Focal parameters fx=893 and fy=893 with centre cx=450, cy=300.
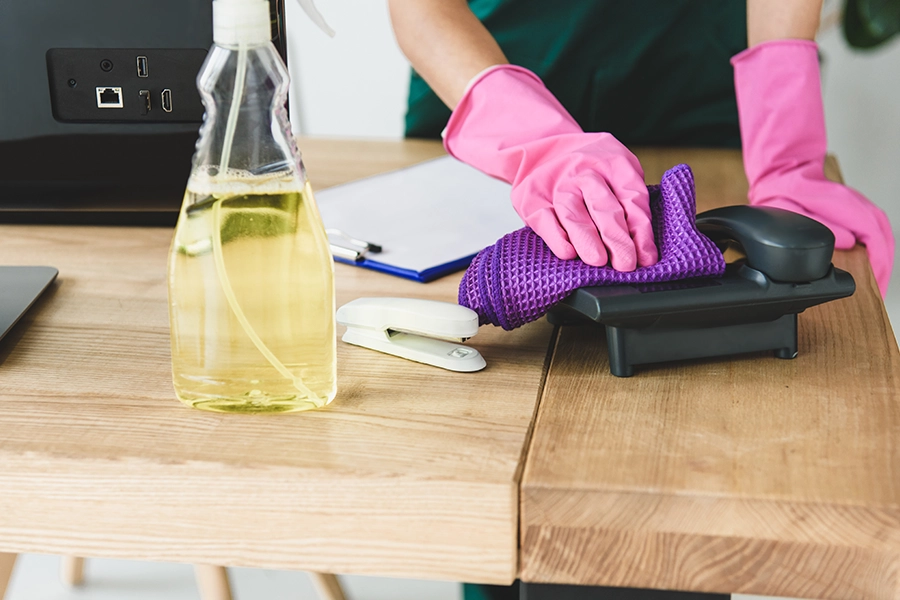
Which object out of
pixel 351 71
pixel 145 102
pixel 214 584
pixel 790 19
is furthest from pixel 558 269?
pixel 351 71

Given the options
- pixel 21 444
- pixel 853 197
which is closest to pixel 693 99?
pixel 853 197

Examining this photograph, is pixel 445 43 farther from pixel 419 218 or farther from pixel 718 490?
pixel 718 490

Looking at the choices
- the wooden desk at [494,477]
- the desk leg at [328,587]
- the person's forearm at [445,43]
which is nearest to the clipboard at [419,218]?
the person's forearm at [445,43]

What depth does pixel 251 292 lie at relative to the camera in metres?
0.52

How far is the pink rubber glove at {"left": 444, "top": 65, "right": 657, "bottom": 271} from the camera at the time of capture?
626 mm

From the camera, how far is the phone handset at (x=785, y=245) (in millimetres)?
→ 592

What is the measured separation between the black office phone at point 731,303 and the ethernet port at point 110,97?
0.45 metres

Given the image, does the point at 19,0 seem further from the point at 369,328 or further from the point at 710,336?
the point at 710,336

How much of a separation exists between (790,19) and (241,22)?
72 centimetres

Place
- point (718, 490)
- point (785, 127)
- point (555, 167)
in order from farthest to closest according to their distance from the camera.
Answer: point (785, 127)
point (555, 167)
point (718, 490)

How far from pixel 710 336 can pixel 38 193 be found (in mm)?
635

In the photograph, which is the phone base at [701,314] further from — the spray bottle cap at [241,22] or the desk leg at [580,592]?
the spray bottle cap at [241,22]

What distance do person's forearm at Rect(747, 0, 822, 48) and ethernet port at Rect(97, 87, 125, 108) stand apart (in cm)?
70

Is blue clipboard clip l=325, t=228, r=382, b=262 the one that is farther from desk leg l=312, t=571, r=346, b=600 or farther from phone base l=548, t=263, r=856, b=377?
desk leg l=312, t=571, r=346, b=600
